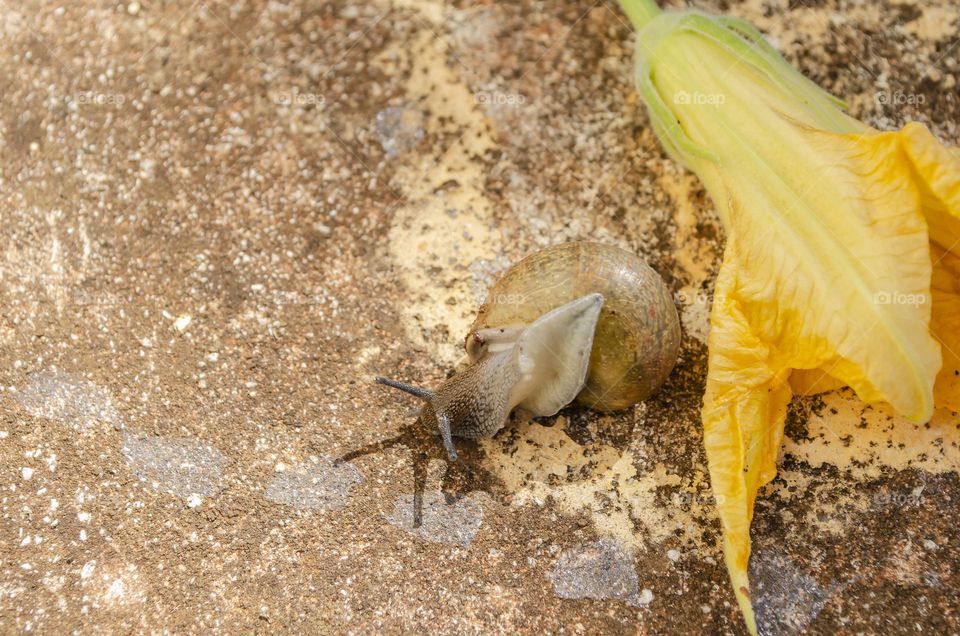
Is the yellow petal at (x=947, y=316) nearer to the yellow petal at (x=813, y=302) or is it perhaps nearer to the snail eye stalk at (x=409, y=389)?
the yellow petal at (x=813, y=302)

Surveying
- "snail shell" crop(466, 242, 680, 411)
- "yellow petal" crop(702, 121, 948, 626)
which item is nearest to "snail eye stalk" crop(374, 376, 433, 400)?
"snail shell" crop(466, 242, 680, 411)

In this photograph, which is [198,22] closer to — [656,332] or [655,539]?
[656,332]


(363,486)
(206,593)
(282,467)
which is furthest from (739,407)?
(206,593)

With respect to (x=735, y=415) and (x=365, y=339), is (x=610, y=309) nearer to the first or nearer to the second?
(x=735, y=415)

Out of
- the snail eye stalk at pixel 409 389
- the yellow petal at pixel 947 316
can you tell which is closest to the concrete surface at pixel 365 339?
the snail eye stalk at pixel 409 389

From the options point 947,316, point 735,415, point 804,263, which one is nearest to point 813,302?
point 804,263

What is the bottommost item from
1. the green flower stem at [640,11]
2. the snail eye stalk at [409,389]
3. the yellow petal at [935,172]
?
the snail eye stalk at [409,389]

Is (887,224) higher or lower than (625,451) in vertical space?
higher
